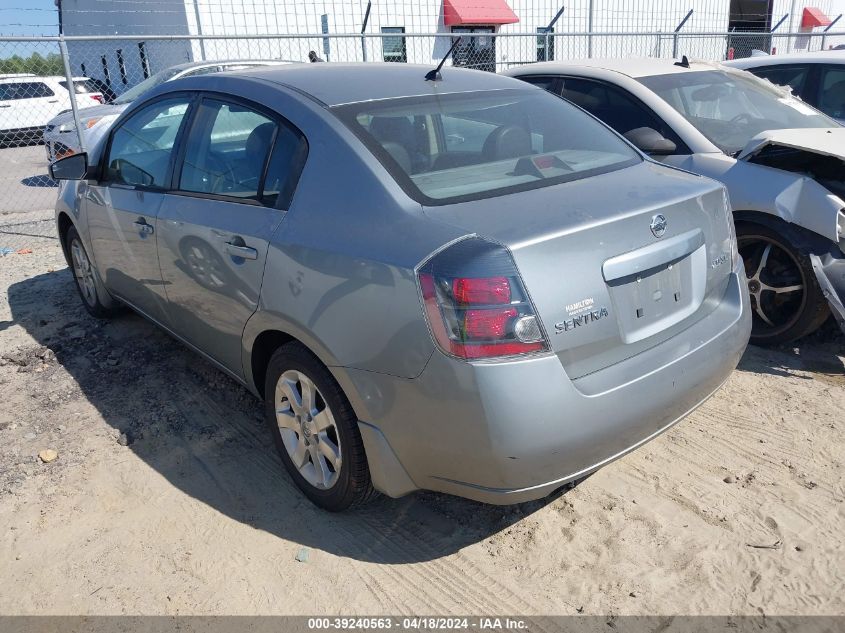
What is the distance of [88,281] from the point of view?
516 cm

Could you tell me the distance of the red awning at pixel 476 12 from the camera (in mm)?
19594

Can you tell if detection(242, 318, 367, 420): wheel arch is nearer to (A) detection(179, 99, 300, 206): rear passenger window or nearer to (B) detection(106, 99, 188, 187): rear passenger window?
(A) detection(179, 99, 300, 206): rear passenger window

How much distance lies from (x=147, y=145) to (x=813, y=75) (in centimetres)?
589

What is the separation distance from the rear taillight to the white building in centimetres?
1239

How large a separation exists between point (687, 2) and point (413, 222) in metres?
25.3

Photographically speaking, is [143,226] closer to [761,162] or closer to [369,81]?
[369,81]

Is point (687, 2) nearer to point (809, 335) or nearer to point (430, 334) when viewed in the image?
point (809, 335)

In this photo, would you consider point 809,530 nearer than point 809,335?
Yes

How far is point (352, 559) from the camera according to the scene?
2.80m

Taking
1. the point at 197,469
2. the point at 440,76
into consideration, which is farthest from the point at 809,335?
the point at 197,469

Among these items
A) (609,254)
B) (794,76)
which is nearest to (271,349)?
(609,254)

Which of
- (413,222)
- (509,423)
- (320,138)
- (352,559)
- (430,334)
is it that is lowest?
(352,559)

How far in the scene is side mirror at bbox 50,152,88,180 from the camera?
14.4 ft

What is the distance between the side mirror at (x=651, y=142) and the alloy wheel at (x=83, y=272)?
3.71m
